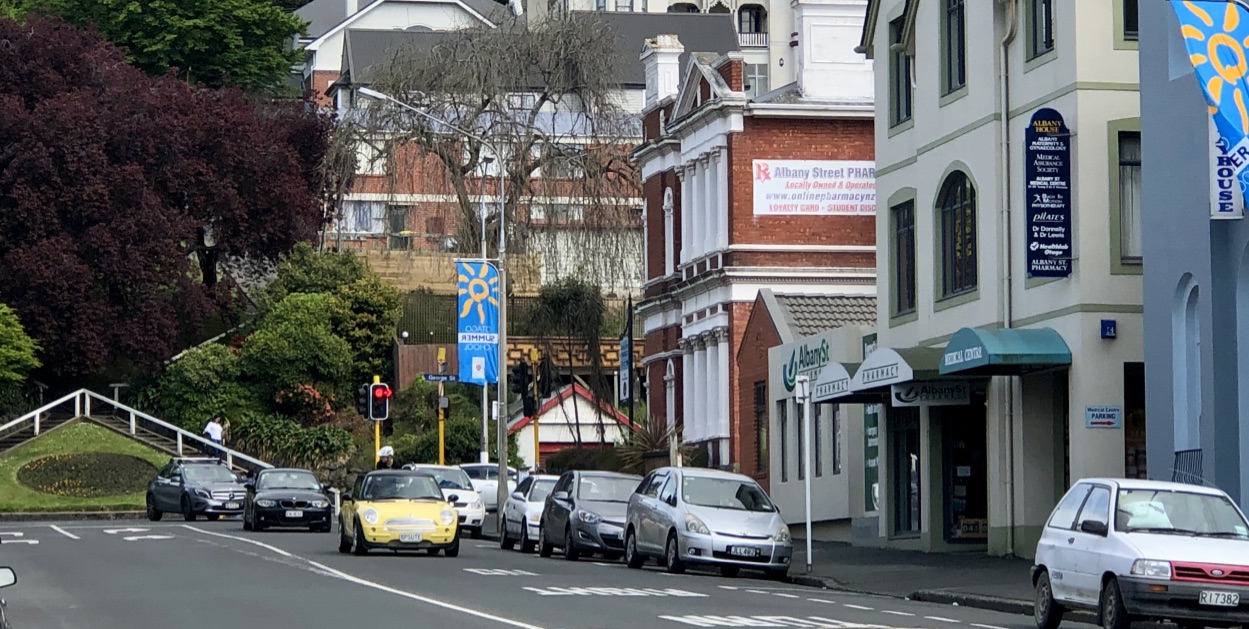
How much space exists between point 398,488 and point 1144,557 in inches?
658

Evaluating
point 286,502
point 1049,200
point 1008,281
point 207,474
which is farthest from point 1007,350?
point 207,474

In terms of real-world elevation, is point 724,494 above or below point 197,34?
below

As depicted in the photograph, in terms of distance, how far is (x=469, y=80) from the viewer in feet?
216

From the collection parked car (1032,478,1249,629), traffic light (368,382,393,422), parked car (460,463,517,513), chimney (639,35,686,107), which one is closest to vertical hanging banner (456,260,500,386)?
traffic light (368,382,393,422)

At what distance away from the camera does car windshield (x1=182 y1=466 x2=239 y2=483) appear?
5075cm

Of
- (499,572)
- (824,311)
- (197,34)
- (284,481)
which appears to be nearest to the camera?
(499,572)

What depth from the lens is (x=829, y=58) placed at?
172 feet

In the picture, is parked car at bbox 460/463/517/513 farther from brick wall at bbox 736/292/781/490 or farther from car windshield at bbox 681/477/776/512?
car windshield at bbox 681/477/776/512

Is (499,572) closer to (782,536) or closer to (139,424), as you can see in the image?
(782,536)

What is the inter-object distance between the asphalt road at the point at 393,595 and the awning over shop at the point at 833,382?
195 inches

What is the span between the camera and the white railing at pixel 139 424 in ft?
209

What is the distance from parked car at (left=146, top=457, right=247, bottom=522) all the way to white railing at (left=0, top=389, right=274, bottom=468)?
1108cm

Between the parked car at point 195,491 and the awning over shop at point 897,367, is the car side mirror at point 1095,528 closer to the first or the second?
the awning over shop at point 897,367

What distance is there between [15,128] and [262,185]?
792 cm
